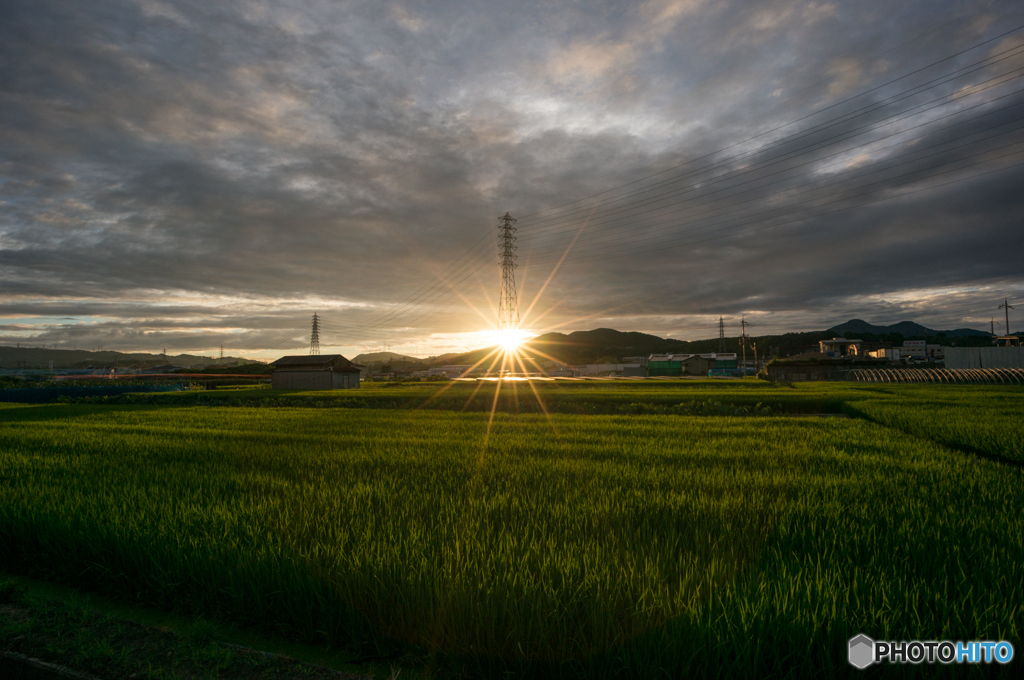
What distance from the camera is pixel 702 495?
→ 520 centimetres

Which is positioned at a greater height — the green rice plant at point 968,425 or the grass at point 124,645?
the grass at point 124,645

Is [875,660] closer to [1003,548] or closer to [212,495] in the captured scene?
[1003,548]

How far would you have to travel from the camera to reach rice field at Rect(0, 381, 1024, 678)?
7.92ft

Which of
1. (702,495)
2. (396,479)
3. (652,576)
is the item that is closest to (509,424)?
(396,479)

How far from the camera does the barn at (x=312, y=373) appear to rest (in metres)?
44.5

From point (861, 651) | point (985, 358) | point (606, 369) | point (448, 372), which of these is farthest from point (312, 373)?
point (985, 358)

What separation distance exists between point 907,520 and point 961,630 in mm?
2317

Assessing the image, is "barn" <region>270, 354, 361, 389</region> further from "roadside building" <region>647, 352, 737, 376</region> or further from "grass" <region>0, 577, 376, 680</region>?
"roadside building" <region>647, 352, 737, 376</region>

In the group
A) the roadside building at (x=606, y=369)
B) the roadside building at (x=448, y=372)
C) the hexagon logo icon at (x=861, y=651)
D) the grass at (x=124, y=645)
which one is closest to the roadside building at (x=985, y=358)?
the roadside building at (x=606, y=369)

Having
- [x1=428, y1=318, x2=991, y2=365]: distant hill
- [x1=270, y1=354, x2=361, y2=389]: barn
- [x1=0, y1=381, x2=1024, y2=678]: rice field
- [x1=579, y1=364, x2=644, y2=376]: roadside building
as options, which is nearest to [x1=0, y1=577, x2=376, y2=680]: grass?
[x1=0, y1=381, x2=1024, y2=678]: rice field

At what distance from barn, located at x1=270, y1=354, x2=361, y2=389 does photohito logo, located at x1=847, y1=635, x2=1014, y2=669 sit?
46694 mm

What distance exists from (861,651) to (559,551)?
176 centimetres

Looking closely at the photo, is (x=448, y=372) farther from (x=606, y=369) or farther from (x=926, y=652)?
(x=926, y=652)

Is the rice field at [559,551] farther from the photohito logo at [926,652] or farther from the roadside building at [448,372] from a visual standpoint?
the roadside building at [448,372]
